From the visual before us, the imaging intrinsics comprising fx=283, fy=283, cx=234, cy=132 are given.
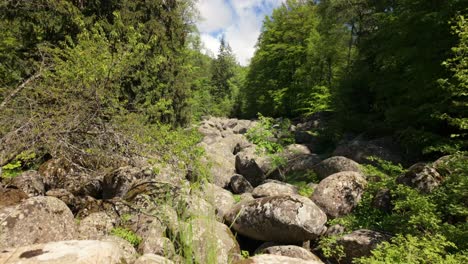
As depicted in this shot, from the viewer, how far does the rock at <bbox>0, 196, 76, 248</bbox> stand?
470cm

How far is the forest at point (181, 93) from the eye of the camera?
5.14m

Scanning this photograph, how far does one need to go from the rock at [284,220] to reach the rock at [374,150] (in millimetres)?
5520

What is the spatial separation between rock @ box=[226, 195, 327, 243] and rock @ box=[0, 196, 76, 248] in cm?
336

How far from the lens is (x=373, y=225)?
6.23m

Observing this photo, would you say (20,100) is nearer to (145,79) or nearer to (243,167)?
(145,79)

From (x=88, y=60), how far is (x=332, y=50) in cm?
1940

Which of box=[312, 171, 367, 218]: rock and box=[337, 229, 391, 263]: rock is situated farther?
box=[312, 171, 367, 218]: rock

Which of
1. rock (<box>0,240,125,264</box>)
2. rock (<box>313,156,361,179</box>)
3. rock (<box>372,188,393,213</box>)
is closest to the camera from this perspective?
rock (<box>0,240,125,264</box>)

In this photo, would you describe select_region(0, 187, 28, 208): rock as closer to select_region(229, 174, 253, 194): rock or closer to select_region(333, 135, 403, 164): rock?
select_region(229, 174, 253, 194): rock

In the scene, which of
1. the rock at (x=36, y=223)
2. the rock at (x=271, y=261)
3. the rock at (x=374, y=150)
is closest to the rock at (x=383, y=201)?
the rock at (x=374, y=150)

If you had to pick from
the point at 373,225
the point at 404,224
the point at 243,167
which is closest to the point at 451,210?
the point at 404,224

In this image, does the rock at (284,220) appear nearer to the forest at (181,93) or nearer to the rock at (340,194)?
the forest at (181,93)

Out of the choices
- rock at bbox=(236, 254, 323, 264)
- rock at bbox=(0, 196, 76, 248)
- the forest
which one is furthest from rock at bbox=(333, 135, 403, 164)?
rock at bbox=(0, 196, 76, 248)

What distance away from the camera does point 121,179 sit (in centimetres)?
808
